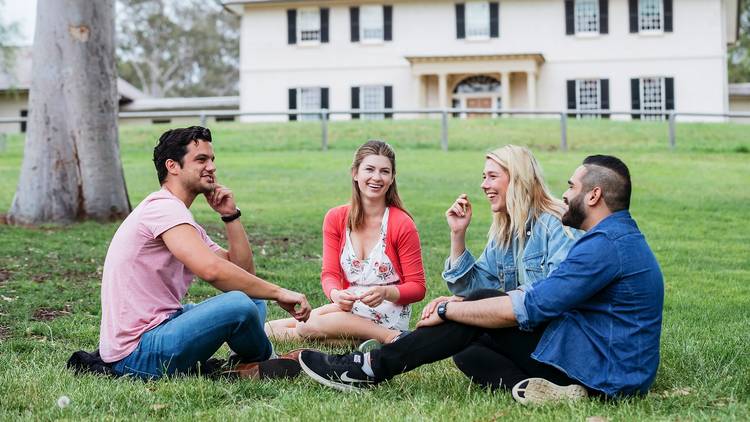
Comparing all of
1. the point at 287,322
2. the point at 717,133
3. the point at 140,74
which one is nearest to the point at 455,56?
Answer: the point at 717,133

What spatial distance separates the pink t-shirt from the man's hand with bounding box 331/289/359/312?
102 centimetres

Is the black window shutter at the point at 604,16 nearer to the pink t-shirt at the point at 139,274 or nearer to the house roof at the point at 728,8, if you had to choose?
the house roof at the point at 728,8

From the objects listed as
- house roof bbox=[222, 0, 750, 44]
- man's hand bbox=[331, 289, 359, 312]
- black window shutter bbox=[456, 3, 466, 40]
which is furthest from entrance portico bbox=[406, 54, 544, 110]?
man's hand bbox=[331, 289, 359, 312]

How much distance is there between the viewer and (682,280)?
28.5 ft

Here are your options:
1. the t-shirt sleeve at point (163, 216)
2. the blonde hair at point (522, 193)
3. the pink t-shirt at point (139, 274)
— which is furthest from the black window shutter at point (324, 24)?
the t-shirt sleeve at point (163, 216)

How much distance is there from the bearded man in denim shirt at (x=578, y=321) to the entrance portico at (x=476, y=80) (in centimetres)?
2982

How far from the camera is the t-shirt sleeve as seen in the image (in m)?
4.60

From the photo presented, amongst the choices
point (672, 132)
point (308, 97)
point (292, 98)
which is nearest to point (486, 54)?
point (308, 97)

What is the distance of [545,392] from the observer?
4285mm

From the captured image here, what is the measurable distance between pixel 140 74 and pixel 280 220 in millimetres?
43497

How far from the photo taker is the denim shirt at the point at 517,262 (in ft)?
16.2

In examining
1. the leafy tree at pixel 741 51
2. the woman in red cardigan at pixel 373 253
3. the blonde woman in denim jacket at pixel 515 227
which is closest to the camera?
the blonde woman in denim jacket at pixel 515 227

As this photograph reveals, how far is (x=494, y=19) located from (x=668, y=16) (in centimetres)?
626

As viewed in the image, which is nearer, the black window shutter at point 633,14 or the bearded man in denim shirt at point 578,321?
the bearded man in denim shirt at point 578,321
